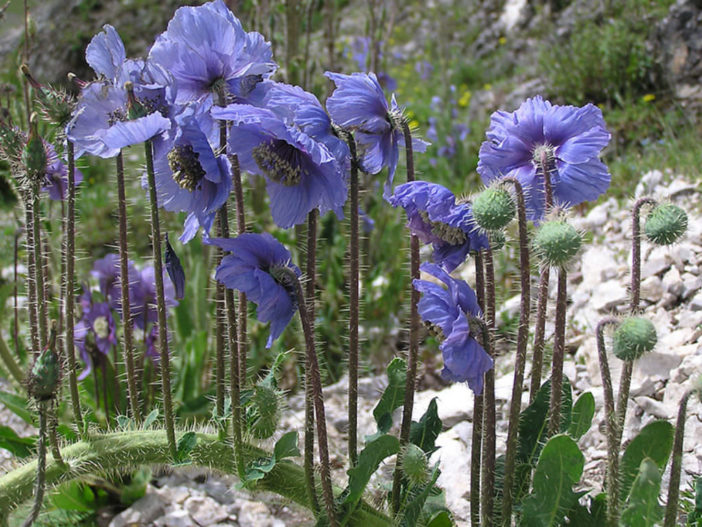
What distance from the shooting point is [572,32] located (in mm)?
6906

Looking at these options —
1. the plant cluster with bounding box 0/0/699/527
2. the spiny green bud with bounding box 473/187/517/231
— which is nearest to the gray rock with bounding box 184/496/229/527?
the plant cluster with bounding box 0/0/699/527

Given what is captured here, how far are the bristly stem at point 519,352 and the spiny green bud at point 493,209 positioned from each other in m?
0.04

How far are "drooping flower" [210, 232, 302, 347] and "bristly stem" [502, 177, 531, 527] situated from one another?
0.42 metres

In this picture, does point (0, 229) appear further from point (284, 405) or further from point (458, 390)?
point (284, 405)

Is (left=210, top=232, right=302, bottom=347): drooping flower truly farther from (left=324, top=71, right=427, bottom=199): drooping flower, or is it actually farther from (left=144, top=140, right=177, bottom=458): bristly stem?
(left=324, top=71, right=427, bottom=199): drooping flower

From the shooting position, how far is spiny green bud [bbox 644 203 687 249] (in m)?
1.37

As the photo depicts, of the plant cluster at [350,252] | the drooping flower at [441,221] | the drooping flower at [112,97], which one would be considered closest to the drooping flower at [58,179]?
the plant cluster at [350,252]

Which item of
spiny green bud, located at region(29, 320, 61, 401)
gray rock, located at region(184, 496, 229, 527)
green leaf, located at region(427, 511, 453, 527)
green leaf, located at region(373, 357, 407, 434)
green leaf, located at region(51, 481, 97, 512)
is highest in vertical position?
spiny green bud, located at region(29, 320, 61, 401)

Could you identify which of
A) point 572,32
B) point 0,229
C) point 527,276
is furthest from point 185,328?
point 572,32

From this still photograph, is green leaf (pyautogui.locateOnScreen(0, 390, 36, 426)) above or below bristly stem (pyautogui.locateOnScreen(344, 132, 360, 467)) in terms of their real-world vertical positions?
below

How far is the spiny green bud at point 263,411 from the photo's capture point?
152cm

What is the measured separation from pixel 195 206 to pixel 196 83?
0.25m

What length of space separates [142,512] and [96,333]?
58 cm

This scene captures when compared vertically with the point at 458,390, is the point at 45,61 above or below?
above
